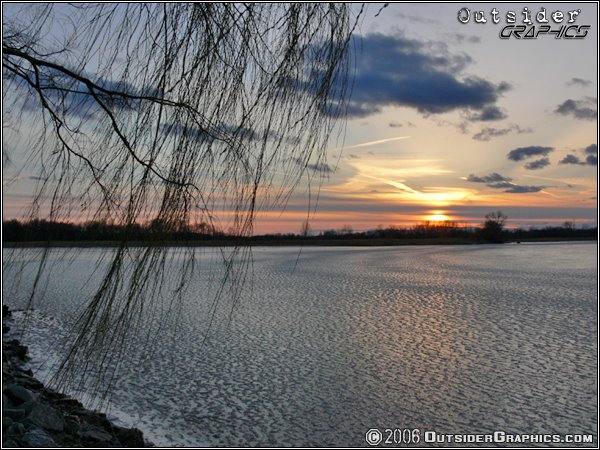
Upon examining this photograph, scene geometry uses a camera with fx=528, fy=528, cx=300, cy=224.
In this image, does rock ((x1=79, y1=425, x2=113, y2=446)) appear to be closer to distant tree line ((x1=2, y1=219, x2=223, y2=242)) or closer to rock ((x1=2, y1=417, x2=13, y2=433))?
rock ((x1=2, y1=417, x2=13, y2=433))

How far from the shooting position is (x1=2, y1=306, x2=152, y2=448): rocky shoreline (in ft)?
11.5

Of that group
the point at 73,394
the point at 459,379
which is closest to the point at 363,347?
the point at 459,379

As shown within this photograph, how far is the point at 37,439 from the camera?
3471 mm

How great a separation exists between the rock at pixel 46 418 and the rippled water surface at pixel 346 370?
890 millimetres

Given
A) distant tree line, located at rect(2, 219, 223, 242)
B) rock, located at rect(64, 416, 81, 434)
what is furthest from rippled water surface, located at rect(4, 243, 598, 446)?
rock, located at rect(64, 416, 81, 434)

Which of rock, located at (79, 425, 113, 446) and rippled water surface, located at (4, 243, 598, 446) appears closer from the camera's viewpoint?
rock, located at (79, 425, 113, 446)

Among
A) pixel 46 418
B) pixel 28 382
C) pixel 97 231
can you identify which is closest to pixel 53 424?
pixel 46 418

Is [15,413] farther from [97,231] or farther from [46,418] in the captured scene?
[97,231]

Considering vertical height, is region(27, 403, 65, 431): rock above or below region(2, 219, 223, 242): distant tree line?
below

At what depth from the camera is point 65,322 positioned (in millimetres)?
10125

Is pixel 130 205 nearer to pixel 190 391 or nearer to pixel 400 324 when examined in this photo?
pixel 190 391

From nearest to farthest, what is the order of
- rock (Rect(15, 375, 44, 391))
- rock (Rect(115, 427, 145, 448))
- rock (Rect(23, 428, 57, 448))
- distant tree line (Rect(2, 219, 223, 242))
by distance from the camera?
1. distant tree line (Rect(2, 219, 223, 242))
2. rock (Rect(23, 428, 57, 448))
3. rock (Rect(115, 427, 145, 448))
4. rock (Rect(15, 375, 44, 391))

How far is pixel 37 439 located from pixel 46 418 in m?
0.45

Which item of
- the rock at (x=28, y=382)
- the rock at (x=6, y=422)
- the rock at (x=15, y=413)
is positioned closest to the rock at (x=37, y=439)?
the rock at (x=6, y=422)
